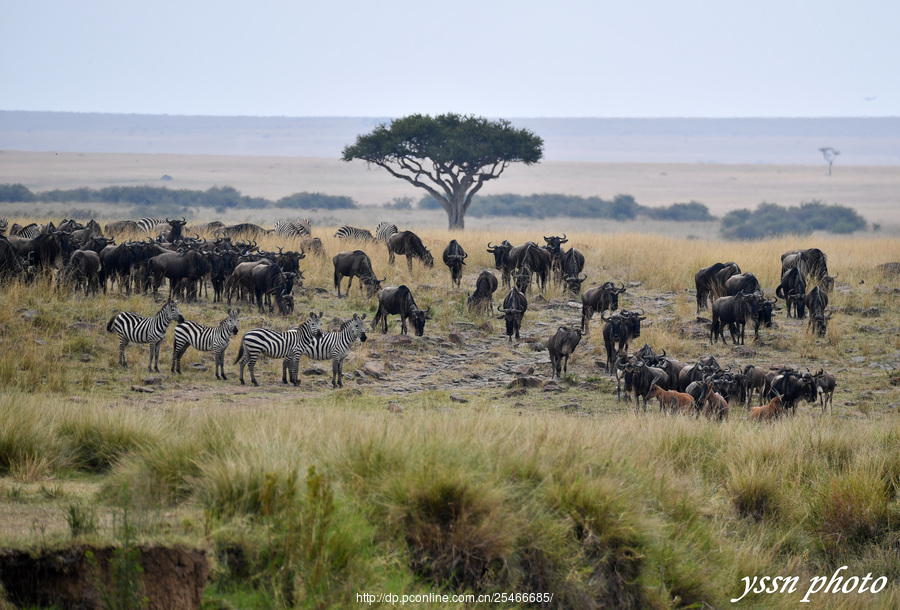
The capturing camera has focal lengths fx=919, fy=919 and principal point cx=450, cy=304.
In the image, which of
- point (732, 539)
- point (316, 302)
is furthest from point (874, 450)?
point (316, 302)

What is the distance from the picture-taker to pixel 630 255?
24891 millimetres

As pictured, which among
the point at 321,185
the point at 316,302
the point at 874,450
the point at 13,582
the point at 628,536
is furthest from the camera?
the point at 321,185

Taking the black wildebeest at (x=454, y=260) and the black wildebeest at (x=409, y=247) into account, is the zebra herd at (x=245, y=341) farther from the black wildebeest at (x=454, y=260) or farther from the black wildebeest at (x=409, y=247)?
the black wildebeest at (x=409, y=247)

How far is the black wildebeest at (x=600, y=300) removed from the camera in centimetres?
1566

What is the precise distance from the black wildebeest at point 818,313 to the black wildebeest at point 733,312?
1.17 metres

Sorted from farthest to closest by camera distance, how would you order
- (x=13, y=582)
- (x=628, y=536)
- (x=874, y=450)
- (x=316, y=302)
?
1. (x=316, y=302)
2. (x=874, y=450)
3. (x=628, y=536)
4. (x=13, y=582)

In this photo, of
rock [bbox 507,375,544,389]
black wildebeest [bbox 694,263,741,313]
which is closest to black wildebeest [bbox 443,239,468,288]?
black wildebeest [bbox 694,263,741,313]

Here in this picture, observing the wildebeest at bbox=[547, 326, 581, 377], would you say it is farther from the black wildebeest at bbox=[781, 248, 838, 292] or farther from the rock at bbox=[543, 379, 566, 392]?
the black wildebeest at bbox=[781, 248, 838, 292]

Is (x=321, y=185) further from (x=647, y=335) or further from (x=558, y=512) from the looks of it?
(x=558, y=512)

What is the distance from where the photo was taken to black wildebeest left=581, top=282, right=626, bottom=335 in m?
15.7

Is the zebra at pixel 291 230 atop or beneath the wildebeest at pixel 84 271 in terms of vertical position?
atop

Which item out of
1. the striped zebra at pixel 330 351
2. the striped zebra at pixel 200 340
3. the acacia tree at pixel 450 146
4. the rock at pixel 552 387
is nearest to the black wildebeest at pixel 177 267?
the striped zebra at pixel 200 340

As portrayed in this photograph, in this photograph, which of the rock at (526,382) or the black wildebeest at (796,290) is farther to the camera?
the black wildebeest at (796,290)

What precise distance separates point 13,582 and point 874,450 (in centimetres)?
738
